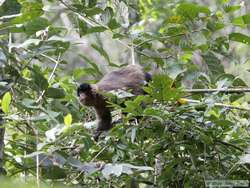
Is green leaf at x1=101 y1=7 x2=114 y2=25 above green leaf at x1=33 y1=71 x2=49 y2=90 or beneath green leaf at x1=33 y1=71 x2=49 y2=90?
above

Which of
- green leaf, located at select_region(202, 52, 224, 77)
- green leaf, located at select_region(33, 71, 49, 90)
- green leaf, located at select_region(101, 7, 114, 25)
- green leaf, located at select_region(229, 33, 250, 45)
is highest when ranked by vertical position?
green leaf, located at select_region(101, 7, 114, 25)

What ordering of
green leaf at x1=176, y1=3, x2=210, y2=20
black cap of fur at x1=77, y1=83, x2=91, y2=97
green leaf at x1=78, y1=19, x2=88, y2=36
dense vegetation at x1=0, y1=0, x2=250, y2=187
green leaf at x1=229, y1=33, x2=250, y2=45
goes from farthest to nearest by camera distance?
black cap of fur at x1=77, y1=83, x2=91, y2=97, green leaf at x1=78, y1=19, x2=88, y2=36, green leaf at x1=229, y1=33, x2=250, y2=45, green leaf at x1=176, y1=3, x2=210, y2=20, dense vegetation at x1=0, y1=0, x2=250, y2=187

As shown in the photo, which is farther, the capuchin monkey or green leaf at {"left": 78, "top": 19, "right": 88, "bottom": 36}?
the capuchin monkey

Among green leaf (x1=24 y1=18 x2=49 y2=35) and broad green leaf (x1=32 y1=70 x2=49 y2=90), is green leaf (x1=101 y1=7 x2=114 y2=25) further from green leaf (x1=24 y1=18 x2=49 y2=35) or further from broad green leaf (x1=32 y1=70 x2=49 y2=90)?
broad green leaf (x1=32 y1=70 x2=49 y2=90)

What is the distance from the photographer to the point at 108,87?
4324mm

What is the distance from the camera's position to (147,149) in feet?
9.66

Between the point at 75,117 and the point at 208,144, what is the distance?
3.45ft

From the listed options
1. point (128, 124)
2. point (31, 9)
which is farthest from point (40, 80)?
point (128, 124)

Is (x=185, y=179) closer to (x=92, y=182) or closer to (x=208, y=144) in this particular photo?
(x=208, y=144)

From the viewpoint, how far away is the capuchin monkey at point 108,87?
4023 millimetres

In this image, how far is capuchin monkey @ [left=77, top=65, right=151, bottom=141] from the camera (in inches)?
158

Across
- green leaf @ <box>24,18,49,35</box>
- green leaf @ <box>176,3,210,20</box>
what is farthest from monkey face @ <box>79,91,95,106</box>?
green leaf @ <box>176,3,210,20</box>

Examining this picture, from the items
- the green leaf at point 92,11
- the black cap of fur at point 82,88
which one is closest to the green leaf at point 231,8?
the green leaf at point 92,11

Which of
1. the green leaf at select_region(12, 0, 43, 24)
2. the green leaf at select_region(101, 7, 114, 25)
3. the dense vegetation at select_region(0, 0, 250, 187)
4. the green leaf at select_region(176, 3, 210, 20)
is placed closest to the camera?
the dense vegetation at select_region(0, 0, 250, 187)
